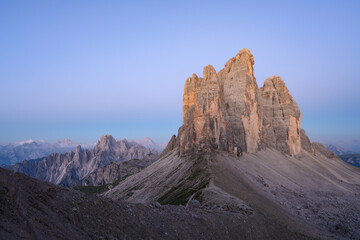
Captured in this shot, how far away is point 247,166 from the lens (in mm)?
77312

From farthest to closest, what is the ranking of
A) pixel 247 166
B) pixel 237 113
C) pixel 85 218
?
pixel 237 113 → pixel 247 166 → pixel 85 218

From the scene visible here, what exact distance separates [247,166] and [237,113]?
2132 cm

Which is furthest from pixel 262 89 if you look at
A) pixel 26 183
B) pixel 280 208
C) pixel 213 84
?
pixel 26 183

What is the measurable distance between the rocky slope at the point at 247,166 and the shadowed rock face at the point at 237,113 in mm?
292

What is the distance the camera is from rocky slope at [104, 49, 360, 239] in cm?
5012

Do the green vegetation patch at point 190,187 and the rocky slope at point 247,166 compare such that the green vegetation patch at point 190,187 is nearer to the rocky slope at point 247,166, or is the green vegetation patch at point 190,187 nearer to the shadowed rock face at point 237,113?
the rocky slope at point 247,166

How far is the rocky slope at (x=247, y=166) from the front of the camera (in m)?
50.1

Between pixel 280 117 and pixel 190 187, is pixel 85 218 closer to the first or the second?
pixel 190 187

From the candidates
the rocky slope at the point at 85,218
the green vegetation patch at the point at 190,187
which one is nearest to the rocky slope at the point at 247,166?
the green vegetation patch at the point at 190,187

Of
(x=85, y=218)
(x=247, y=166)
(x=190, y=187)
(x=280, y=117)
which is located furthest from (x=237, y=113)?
(x=85, y=218)

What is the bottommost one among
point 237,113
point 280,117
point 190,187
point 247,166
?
point 190,187

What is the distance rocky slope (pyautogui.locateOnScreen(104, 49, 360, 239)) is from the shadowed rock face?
29 centimetres

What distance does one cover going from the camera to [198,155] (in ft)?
259

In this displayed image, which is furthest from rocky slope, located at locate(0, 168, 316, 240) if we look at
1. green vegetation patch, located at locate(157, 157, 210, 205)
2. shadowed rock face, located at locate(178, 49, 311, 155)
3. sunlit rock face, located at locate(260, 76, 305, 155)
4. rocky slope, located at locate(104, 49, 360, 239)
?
sunlit rock face, located at locate(260, 76, 305, 155)
